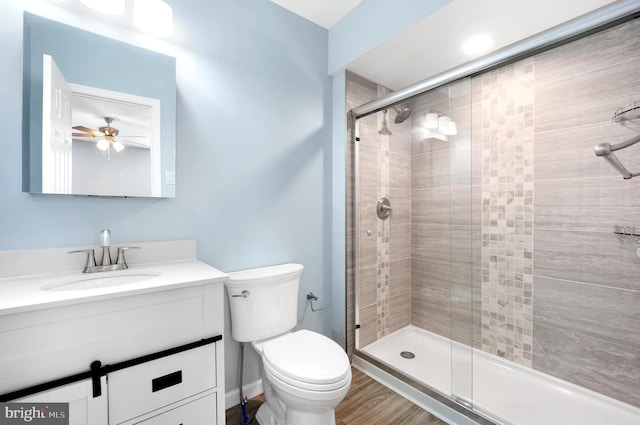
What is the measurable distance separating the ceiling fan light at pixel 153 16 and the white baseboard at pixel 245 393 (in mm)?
1950

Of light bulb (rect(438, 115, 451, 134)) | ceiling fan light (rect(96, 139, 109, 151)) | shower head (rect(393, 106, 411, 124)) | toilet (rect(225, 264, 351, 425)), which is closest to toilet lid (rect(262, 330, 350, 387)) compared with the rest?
toilet (rect(225, 264, 351, 425))

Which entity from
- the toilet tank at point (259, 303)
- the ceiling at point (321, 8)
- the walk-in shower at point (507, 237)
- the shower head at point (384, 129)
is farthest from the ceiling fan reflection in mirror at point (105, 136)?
the shower head at point (384, 129)

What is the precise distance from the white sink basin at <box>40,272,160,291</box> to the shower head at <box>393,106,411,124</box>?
1.79 metres

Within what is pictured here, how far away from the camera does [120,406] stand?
3.15 feet

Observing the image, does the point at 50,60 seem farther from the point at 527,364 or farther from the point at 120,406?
the point at 527,364

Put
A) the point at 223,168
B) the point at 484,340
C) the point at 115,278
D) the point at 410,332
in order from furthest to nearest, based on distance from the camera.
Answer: the point at 410,332 → the point at 484,340 → the point at 223,168 → the point at 115,278

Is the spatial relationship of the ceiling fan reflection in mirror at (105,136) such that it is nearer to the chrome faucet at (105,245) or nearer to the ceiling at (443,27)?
the chrome faucet at (105,245)

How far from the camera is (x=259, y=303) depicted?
151cm

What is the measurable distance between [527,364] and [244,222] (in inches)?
81.5

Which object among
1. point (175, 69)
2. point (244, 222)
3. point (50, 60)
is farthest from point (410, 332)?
point (50, 60)

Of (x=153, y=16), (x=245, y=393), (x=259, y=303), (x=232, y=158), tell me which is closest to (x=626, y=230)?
(x=259, y=303)

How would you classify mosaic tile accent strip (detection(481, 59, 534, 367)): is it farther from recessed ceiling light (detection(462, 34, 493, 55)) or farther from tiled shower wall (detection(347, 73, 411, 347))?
tiled shower wall (detection(347, 73, 411, 347))

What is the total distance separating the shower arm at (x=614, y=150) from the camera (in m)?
1.41

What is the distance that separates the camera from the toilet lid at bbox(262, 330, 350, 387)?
3.82 ft
